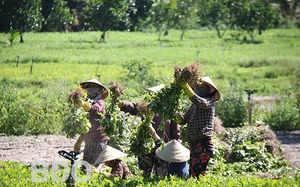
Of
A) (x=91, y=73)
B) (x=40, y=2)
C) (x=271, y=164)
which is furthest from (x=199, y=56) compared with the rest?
(x=271, y=164)

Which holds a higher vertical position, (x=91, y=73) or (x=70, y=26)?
(x=70, y=26)

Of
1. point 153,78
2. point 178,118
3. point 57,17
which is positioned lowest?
point 153,78

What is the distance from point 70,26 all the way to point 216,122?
6.13 m

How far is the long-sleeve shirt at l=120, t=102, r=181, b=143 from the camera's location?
25.7 feet

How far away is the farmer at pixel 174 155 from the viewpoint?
720 cm

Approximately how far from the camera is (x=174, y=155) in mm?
7199

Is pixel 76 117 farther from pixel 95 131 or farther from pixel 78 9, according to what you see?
pixel 78 9

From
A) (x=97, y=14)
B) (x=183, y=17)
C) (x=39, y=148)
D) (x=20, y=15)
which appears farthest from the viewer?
(x=183, y=17)

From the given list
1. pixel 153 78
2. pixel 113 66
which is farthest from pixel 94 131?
pixel 113 66

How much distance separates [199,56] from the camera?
20562mm

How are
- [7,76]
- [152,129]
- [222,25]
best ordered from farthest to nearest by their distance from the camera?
[222,25] → [7,76] → [152,129]

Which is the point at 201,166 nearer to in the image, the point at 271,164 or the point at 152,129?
the point at 152,129

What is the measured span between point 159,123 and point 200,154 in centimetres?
60

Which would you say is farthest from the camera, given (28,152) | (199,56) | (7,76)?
(199,56)
